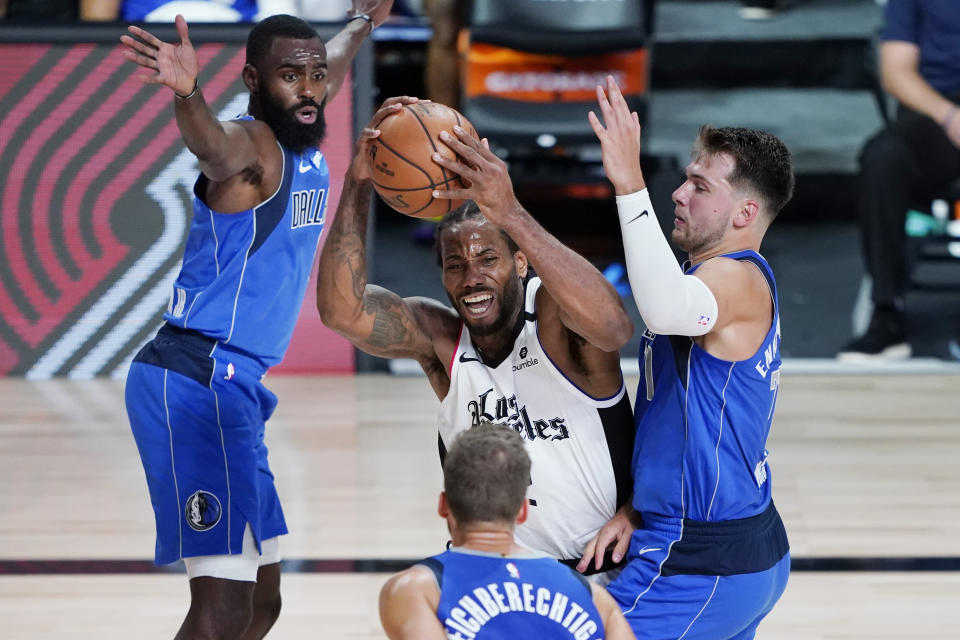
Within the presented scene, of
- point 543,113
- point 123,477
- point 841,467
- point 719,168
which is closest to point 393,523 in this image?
point 123,477

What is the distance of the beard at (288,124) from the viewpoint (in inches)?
143

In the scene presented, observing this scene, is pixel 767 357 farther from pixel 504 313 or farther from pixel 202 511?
pixel 202 511

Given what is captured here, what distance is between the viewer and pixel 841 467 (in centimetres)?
586

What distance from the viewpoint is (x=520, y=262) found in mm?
3199

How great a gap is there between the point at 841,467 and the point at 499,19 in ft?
14.1

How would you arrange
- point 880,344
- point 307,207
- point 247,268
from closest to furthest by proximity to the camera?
point 247,268, point 307,207, point 880,344

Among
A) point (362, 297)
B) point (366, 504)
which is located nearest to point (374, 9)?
point (362, 297)

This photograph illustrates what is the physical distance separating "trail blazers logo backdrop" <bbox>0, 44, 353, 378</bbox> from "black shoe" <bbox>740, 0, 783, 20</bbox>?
18.3 feet

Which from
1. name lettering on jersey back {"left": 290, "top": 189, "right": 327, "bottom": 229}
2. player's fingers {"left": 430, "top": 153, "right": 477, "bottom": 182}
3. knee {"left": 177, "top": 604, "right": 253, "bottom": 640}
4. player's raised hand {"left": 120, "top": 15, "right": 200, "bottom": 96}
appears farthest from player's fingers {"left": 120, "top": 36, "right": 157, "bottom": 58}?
knee {"left": 177, "top": 604, "right": 253, "bottom": 640}

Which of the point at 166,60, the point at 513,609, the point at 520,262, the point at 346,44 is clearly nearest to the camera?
the point at 513,609

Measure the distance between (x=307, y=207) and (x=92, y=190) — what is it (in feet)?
12.3

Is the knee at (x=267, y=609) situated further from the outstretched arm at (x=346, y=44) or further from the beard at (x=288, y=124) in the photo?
the outstretched arm at (x=346, y=44)

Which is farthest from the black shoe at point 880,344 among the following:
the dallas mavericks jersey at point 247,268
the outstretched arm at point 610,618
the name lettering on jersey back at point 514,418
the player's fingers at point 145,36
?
the outstretched arm at point 610,618

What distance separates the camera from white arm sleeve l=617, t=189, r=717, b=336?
2.65 meters
